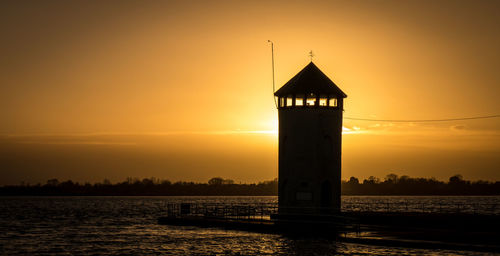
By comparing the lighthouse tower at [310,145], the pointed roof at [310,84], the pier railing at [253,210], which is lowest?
the pier railing at [253,210]

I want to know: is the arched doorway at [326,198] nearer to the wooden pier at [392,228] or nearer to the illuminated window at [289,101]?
the wooden pier at [392,228]

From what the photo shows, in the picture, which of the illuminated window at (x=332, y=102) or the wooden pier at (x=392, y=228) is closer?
the wooden pier at (x=392, y=228)

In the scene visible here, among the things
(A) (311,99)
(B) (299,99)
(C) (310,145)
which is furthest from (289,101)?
(C) (310,145)

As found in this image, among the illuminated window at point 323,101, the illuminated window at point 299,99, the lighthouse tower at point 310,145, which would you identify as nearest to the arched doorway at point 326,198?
the lighthouse tower at point 310,145

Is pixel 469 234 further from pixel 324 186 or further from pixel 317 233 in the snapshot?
pixel 324 186

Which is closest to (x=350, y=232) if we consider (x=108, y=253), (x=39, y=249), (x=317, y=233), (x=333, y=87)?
(x=317, y=233)

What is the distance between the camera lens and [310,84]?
47906 mm

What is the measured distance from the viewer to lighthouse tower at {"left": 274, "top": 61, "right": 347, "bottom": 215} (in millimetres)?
46969

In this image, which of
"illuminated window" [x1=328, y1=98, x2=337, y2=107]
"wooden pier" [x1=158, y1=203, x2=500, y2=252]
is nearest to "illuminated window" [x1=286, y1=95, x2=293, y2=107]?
"illuminated window" [x1=328, y1=98, x2=337, y2=107]

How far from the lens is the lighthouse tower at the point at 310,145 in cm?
4697

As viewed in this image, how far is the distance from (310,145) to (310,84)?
466 cm

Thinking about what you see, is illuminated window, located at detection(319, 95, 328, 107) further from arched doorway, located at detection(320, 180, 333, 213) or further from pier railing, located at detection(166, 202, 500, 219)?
pier railing, located at detection(166, 202, 500, 219)

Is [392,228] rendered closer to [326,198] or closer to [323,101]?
[326,198]

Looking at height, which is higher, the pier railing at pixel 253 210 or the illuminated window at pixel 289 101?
the illuminated window at pixel 289 101
